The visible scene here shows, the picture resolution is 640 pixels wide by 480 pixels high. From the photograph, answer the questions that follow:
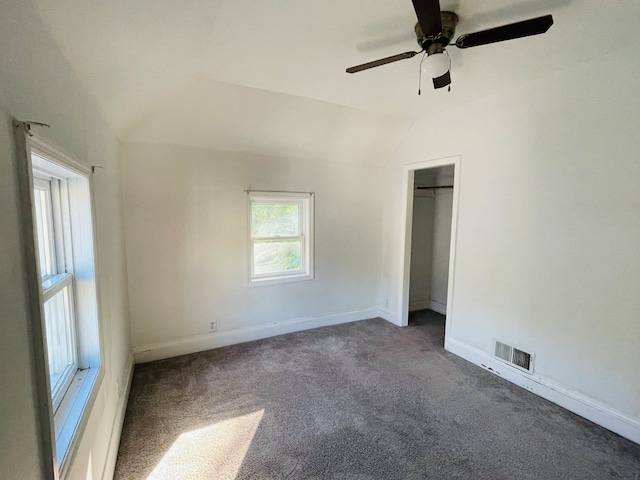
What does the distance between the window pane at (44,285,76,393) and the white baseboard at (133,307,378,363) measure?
5.28 feet

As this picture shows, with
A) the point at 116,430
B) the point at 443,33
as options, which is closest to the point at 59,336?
the point at 116,430

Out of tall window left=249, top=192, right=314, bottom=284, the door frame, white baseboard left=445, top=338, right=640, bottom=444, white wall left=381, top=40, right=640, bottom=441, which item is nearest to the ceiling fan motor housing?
white wall left=381, top=40, right=640, bottom=441

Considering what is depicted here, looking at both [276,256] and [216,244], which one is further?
[276,256]

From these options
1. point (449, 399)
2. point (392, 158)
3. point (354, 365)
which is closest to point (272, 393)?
point (354, 365)

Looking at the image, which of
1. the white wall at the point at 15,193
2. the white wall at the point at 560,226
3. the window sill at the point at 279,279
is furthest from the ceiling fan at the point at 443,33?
the window sill at the point at 279,279

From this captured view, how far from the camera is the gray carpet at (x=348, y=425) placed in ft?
5.88

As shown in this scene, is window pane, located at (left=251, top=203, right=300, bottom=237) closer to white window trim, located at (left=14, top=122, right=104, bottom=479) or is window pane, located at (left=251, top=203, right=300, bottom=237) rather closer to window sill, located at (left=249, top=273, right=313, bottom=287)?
window sill, located at (left=249, top=273, right=313, bottom=287)

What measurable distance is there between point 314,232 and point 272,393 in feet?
6.20

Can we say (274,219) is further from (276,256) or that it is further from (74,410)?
(74,410)

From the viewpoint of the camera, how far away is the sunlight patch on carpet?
5.74 feet

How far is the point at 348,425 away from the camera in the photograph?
2145 mm

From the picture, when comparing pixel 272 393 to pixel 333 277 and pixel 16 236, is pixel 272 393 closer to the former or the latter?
pixel 333 277

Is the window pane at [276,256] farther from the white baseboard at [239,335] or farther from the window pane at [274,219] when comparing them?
the white baseboard at [239,335]

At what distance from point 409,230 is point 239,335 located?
242cm
